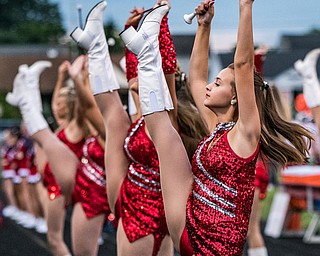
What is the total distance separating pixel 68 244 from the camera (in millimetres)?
11273

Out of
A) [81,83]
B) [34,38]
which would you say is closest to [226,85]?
[81,83]

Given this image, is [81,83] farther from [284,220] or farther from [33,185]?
[33,185]

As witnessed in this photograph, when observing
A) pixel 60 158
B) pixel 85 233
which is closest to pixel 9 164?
pixel 60 158

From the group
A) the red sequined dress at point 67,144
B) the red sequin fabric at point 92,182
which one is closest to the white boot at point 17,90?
the red sequin fabric at point 92,182

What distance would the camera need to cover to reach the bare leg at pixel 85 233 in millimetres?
6742

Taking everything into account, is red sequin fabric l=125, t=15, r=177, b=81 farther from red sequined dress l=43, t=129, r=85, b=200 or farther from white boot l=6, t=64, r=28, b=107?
red sequined dress l=43, t=129, r=85, b=200

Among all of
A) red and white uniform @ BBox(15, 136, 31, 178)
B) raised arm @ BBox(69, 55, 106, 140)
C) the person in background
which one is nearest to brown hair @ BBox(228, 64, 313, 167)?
the person in background

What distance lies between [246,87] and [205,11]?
811 millimetres

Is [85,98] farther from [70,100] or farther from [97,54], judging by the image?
[70,100]

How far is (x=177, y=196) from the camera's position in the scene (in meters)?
4.48

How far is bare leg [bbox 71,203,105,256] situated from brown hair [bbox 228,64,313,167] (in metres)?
2.50

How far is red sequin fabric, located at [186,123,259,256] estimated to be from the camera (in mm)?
4305

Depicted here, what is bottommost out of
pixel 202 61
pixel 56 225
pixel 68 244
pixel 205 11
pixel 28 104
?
pixel 68 244

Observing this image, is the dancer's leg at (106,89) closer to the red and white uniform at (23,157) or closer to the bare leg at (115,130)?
the bare leg at (115,130)
